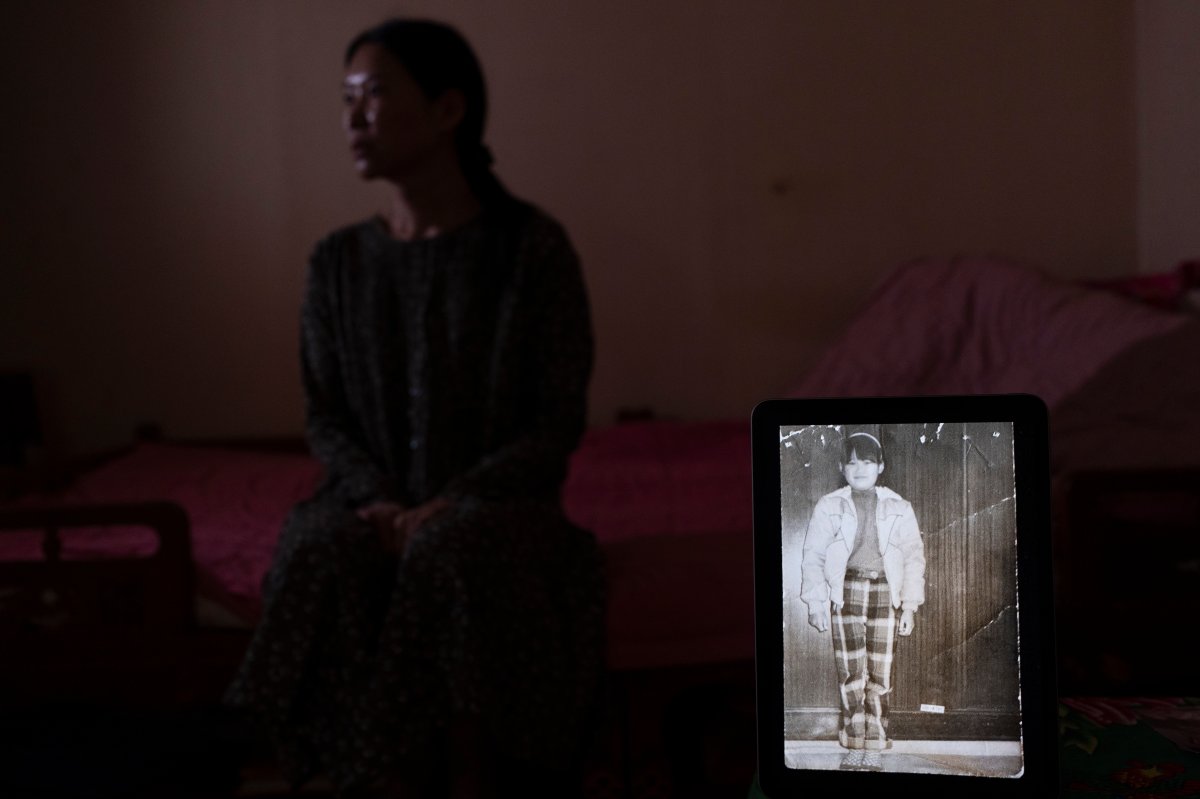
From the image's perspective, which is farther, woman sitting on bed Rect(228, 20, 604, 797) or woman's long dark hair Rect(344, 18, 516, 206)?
woman's long dark hair Rect(344, 18, 516, 206)

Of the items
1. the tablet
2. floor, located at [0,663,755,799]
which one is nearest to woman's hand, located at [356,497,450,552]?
floor, located at [0,663,755,799]

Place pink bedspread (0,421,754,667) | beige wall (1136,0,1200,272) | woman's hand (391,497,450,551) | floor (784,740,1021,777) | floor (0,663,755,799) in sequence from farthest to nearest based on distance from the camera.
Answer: beige wall (1136,0,1200,272)
pink bedspread (0,421,754,667)
woman's hand (391,497,450,551)
floor (0,663,755,799)
floor (784,740,1021,777)

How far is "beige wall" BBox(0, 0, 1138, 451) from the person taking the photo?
109 inches

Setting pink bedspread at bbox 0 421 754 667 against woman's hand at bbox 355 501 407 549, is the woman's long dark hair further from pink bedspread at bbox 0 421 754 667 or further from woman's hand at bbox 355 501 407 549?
pink bedspread at bbox 0 421 754 667

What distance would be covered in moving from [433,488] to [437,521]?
8.4 inches

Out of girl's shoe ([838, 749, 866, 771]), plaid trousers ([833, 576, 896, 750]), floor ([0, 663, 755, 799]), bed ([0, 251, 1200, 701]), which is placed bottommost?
floor ([0, 663, 755, 799])

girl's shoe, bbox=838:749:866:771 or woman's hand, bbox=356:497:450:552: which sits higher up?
girl's shoe, bbox=838:749:866:771

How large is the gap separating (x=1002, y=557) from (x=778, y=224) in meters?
2.28

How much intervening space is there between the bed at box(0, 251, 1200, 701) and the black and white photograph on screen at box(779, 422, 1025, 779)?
353 mm

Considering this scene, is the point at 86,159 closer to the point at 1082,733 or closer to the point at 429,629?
the point at 429,629

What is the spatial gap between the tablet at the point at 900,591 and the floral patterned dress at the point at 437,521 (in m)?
0.60

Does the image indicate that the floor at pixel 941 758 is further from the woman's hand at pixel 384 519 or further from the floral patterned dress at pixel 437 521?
the woman's hand at pixel 384 519

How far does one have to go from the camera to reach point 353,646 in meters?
1.21

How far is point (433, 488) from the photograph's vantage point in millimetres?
1467
